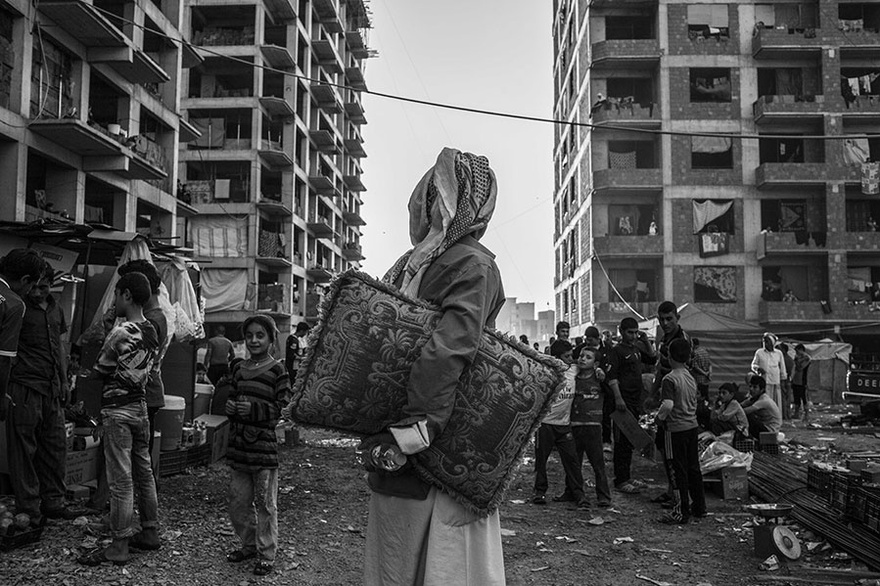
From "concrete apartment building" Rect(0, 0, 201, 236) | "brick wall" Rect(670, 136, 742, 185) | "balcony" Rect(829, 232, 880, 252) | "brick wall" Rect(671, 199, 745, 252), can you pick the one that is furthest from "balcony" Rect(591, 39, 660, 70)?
"concrete apartment building" Rect(0, 0, 201, 236)

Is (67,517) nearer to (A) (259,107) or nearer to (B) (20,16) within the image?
(B) (20,16)

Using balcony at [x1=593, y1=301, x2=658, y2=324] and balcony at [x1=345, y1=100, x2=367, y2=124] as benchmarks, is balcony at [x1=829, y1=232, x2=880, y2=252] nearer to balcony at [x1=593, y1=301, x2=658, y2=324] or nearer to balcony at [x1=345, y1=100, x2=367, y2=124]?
balcony at [x1=593, y1=301, x2=658, y2=324]

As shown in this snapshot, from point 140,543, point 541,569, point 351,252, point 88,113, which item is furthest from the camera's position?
point 351,252

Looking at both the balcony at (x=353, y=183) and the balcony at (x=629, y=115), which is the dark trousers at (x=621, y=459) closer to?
the balcony at (x=629, y=115)

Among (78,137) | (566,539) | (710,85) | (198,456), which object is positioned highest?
(710,85)

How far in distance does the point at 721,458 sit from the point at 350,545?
4.55 metres

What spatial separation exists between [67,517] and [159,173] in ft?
54.6

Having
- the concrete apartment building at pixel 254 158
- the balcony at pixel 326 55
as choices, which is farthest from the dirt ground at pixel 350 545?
the balcony at pixel 326 55

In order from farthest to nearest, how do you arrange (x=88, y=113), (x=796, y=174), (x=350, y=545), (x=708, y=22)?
(x=708, y=22)
(x=796, y=174)
(x=88, y=113)
(x=350, y=545)

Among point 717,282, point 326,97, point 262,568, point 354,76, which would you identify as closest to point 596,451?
point 262,568

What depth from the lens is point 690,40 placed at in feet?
104

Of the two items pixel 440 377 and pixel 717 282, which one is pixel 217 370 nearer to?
pixel 440 377

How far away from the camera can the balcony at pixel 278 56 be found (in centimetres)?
3509

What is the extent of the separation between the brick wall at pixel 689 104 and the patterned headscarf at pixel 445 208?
3173cm
